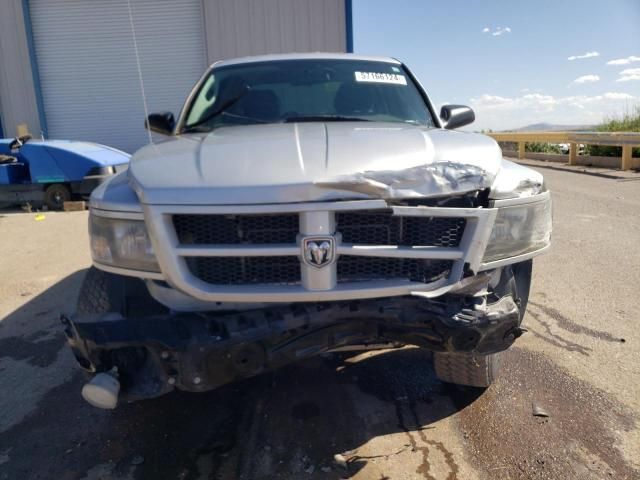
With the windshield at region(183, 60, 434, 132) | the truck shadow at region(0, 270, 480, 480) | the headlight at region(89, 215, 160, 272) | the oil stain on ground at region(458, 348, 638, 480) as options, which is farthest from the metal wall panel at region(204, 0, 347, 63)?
the headlight at region(89, 215, 160, 272)

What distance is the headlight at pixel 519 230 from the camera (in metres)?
1.98

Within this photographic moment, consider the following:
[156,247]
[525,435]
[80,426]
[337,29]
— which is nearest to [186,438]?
[80,426]

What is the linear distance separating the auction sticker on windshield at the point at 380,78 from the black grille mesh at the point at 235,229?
192 centimetres

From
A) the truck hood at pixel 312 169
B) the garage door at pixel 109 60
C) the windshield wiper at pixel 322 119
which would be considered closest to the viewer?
the truck hood at pixel 312 169

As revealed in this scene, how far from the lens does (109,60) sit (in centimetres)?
1242

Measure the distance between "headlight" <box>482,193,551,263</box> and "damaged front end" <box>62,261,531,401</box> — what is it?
147 millimetres

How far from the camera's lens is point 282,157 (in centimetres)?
189

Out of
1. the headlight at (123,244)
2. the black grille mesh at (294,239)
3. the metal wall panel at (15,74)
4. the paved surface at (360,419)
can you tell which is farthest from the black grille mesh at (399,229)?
the metal wall panel at (15,74)

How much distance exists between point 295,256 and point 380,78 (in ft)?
6.86

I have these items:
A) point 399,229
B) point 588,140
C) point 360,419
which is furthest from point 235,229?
point 588,140

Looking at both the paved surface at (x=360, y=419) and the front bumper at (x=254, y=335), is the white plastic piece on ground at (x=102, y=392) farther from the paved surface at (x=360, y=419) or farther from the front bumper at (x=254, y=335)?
the paved surface at (x=360, y=419)

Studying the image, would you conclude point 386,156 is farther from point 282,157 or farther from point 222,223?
point 222,223

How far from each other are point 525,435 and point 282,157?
1736 mm

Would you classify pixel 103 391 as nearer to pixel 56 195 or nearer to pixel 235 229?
pixel 235 229
